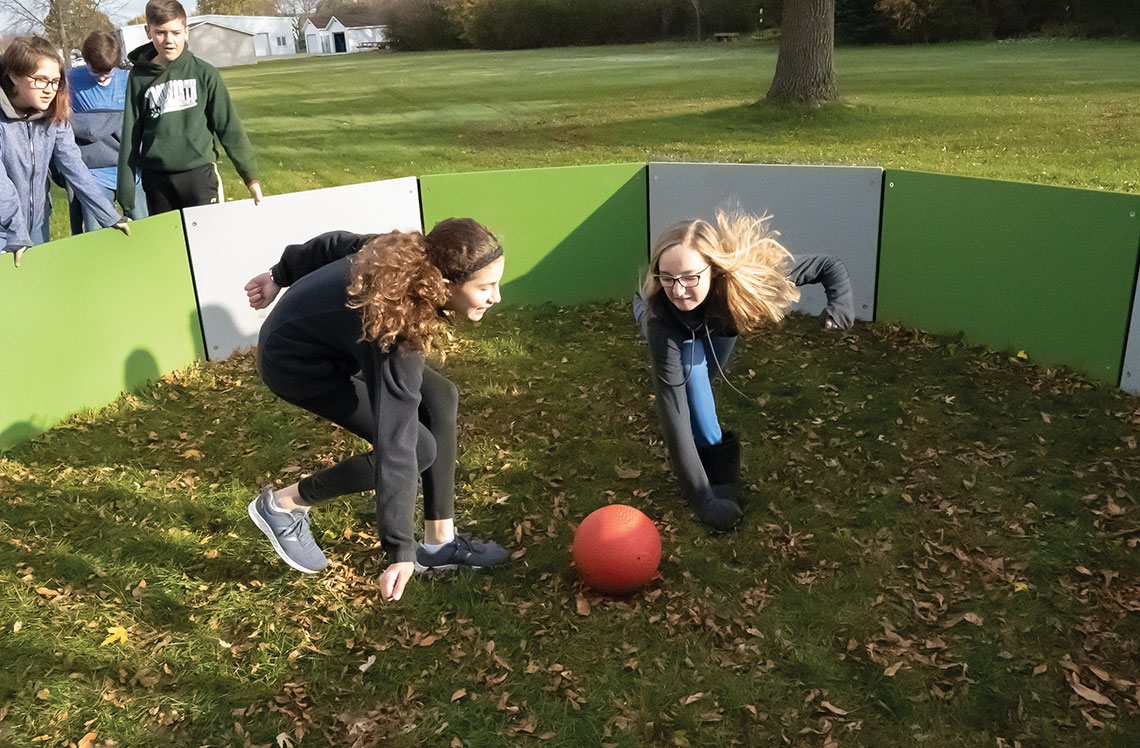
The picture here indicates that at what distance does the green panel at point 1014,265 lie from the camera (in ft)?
22.9

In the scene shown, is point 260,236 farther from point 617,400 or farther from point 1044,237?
point 1044,237

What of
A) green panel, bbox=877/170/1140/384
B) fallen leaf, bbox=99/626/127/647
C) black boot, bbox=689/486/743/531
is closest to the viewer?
fallen leaf, bbox=99/626/127/647

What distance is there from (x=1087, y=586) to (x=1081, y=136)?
12.9 metres

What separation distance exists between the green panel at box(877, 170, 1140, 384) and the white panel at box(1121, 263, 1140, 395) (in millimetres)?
45

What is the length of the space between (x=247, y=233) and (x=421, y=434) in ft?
14.9

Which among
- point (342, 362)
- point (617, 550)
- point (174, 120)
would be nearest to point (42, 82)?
point (174, 120)

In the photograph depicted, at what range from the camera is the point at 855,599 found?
491 cm

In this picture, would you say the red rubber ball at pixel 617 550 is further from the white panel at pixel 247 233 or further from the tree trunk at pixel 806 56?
the tree trunk at pixel 806 56

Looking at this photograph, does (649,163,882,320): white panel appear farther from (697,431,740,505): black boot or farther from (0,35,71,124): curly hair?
(0,35,71,124): curly hair

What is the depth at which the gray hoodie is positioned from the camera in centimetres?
661

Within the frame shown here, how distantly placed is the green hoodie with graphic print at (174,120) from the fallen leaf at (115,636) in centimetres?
415

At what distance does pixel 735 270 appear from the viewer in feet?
16.3

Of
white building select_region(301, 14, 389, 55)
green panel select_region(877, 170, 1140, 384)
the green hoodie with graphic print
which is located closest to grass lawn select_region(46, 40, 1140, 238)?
green panel select_region(877, 170, 1140, 384)

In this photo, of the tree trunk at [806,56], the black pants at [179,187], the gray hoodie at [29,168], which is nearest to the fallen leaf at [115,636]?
the gray hoodie at [29,168]
